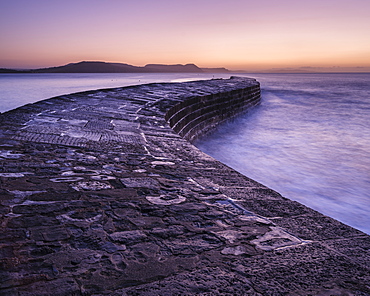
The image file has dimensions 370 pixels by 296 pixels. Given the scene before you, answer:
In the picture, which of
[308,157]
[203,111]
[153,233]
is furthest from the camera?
[203,111]

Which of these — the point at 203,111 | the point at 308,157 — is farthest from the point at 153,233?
the point at 203,111

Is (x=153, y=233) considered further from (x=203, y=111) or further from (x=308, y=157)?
(x=203, y=111)

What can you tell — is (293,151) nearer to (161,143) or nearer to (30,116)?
(161,143)

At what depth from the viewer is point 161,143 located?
3939 mm

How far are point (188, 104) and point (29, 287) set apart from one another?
7.00 meters

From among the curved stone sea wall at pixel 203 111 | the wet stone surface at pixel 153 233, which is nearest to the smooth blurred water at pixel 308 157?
the curved stone sea wall at pixel 203 111

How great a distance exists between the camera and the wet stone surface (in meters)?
1.30

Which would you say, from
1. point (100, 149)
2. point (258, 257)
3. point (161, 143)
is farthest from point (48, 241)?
point (161, 143)

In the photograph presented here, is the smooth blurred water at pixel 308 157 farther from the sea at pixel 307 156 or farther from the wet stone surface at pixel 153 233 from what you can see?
the wet stone surface at pixel 153 233

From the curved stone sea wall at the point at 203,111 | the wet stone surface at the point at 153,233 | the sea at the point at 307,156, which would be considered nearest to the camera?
the wet stone surface at the point at 153,233

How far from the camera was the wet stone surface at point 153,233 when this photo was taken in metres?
1.30

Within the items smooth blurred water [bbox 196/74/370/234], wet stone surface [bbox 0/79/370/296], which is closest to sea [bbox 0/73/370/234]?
smooth blurred water [bbox 196/74/370/234]

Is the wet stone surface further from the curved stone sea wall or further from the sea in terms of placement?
the curved stone sea wall

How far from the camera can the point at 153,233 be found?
1.70 m
